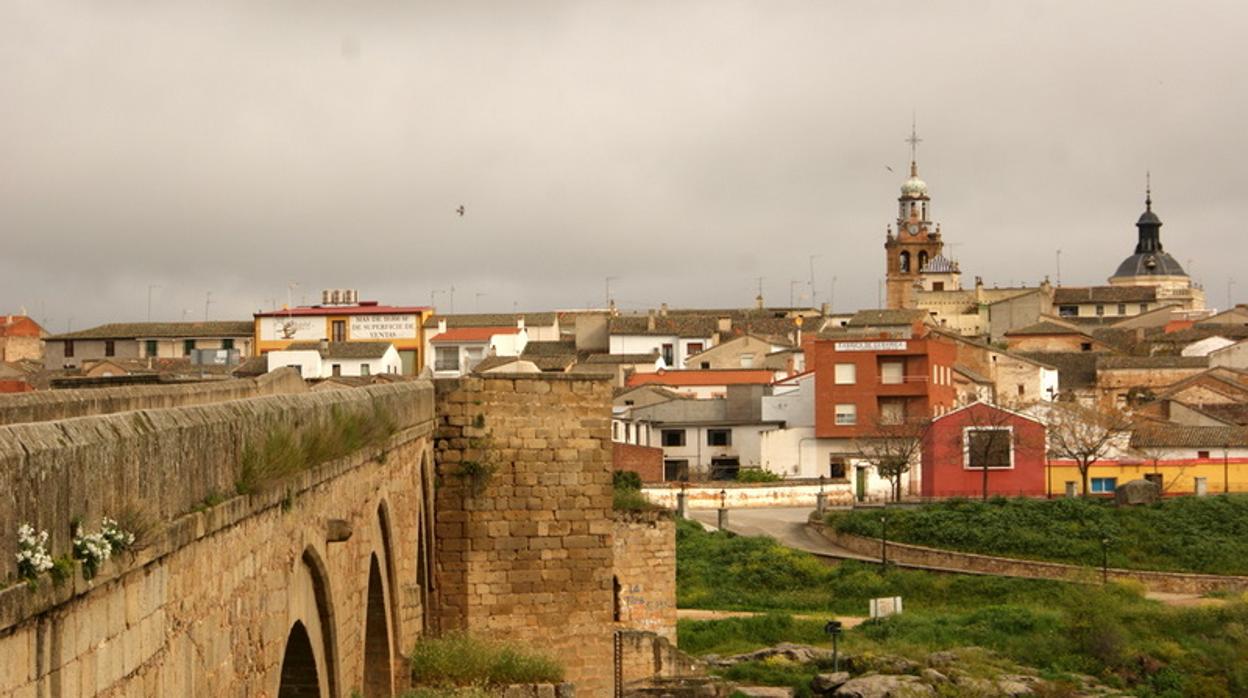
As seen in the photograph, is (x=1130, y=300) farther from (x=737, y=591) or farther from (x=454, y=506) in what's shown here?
(x=454, y=506)

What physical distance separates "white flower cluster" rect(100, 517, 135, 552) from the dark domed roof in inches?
5028

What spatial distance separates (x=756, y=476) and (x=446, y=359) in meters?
21.6

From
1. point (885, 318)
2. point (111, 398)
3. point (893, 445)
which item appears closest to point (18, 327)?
point (885, 318)

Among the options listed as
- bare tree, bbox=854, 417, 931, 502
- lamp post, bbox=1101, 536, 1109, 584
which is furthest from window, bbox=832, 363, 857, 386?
lamp post, bbox=1101, 536, 1109, 584

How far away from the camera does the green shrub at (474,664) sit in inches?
683

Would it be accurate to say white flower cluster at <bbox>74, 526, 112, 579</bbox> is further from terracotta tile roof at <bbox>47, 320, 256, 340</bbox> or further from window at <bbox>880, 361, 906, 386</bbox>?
terracotta tile roof at <bbox>47, 320, 256, 340</bbox>

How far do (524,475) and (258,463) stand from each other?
11.0 meters

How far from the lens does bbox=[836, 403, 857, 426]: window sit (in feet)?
184

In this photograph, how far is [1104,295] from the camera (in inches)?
4493

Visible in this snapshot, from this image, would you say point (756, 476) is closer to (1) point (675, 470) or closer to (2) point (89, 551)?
(1) point (675, 470)

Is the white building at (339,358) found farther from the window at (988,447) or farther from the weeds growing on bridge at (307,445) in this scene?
the weeds growing on bridge at (307,445)

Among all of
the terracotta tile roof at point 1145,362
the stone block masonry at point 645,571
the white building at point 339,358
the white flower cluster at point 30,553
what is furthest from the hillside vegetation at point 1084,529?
the white flower cluster at point 30,553

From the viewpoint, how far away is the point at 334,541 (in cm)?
1116

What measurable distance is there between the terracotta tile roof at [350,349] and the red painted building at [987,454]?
2348 centimetres
